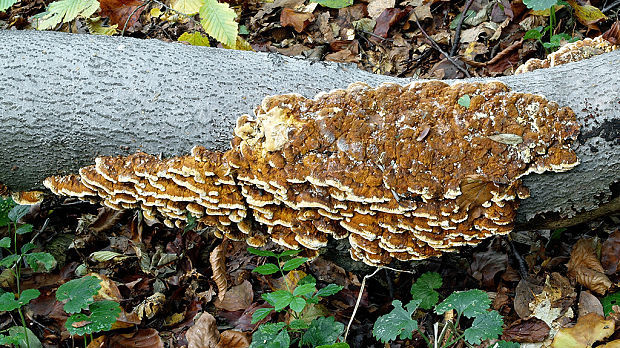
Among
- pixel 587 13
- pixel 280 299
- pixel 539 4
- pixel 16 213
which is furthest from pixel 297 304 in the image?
pixel 587 13

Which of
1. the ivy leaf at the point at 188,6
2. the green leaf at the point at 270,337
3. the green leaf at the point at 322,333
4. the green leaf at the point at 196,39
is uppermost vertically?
the ivy leaf at the point at 188,6

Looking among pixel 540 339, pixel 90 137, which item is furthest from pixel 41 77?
pixel 540 339

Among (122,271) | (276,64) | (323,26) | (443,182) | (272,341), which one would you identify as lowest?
(122,271)

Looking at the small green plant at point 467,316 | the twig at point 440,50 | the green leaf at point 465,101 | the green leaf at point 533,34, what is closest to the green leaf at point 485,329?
the small green plant at point 467,316

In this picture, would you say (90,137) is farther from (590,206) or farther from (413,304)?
(590,206)

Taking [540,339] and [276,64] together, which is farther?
[540,339]

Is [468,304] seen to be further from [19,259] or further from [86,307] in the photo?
[19,259]

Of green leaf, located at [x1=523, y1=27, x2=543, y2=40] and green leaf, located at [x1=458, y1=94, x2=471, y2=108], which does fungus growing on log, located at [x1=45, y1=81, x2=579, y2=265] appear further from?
green leaf, located at [x1=523, y1=27, x2=543, y2=40]

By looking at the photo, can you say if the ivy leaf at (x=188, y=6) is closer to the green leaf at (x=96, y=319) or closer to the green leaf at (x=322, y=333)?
the green leaf at (x=96, y=319)
